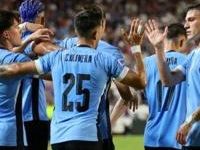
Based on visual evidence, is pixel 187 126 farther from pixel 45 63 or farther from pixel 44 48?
pixel 44 48

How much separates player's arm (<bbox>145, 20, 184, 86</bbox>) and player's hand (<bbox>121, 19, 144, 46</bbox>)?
8cm

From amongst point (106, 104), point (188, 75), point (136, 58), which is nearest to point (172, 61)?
point (188, 75)

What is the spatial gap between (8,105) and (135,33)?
1.36 meters

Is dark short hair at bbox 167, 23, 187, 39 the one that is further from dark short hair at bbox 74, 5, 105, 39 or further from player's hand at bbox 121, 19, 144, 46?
dark short hair at bbox 74, 5, 105, 39

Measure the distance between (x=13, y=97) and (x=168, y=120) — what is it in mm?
1733

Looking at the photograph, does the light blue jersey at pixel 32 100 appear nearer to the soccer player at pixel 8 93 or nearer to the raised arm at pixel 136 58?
the soccer player at pixel 8 93

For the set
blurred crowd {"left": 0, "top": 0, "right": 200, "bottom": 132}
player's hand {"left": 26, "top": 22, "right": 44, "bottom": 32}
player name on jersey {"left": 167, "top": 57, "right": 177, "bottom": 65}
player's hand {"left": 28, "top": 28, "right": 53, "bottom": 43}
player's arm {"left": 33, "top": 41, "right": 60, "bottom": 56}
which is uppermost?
blurred crowd {"left": 0, "top": 0, "right": 200, "bottom": 132}

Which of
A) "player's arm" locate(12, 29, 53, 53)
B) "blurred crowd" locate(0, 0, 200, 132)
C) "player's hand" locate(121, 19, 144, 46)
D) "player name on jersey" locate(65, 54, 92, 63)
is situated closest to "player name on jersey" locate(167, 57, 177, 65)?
"player's hand" locate(121, 19, 144, 46)

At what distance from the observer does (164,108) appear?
299 inches

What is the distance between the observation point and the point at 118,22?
76.6 feet

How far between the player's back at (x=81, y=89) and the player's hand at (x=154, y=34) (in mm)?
435

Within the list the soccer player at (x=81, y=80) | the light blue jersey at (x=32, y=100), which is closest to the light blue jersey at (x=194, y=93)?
the soccer player at (x=81, y=80)

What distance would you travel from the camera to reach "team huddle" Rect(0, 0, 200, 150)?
6305mm

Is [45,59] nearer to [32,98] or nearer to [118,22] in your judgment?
[32,98]
